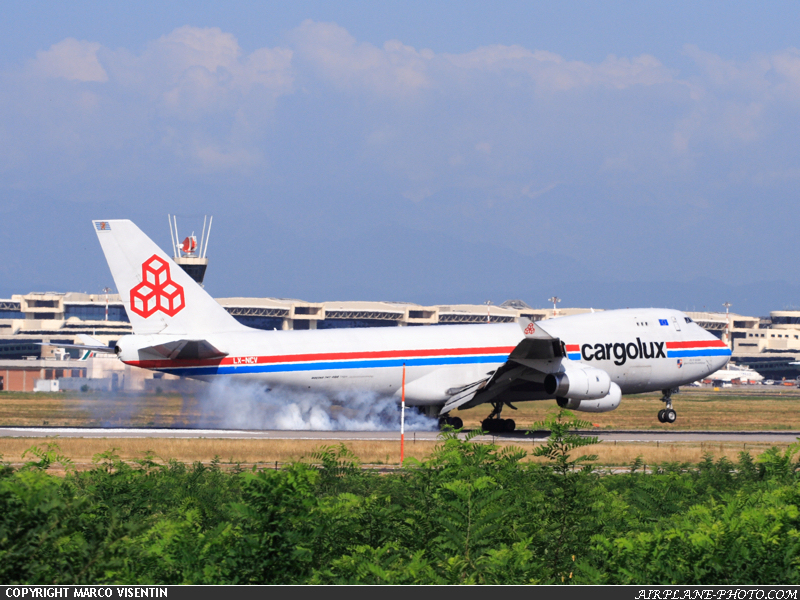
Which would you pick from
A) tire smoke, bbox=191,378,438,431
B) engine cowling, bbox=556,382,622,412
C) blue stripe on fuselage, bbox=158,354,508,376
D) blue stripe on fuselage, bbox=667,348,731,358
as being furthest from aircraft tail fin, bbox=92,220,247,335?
blue stripe on fuselage, bbox=667,348,731,358

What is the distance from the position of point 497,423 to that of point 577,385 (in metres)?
4.98

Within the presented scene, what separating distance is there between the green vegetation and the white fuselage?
24527 mm

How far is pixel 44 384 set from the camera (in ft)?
286

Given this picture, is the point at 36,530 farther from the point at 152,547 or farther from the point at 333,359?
the point at 333,359

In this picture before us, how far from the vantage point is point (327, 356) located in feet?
138

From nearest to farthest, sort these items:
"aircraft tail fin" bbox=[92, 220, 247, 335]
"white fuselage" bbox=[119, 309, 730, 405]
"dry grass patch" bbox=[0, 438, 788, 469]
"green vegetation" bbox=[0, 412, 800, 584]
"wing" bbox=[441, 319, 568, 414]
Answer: "green vegetation" bbox=[0, 412, 800, 584] < "dry grass patch" bbox=[0, 438, 788, 469] < "aircraft tail fin" bbox=[92, 220, 247, 335] < "white fuselage" bbox=[119, 309, 730, 405] < "wing" bbox=[441, 319, 568, 414]

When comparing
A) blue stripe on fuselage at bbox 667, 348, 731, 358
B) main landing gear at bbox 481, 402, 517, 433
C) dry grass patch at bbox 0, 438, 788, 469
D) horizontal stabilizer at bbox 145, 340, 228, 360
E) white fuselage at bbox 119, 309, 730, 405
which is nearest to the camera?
dry grass patch at bbox 0, 438, 788, 469

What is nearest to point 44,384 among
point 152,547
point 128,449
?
point 128,449

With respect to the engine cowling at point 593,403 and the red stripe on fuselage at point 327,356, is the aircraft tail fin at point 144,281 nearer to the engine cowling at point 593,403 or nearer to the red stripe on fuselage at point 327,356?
the red stripe on fuselage at point 327,356

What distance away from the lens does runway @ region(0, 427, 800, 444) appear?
39500 millimetres

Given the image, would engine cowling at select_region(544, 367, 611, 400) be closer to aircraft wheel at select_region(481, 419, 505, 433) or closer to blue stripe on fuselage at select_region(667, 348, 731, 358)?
aircraft wheel at select_region(481, 419, 505, 433)

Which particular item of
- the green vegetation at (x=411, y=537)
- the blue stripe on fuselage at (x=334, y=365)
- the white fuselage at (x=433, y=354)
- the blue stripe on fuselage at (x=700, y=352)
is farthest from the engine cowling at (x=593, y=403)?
the green vegetation at (x=411, y=537)

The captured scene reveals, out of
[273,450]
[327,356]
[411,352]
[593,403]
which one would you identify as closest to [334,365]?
[327,356]

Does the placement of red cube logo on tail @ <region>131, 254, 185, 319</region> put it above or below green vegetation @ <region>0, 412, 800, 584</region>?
above
